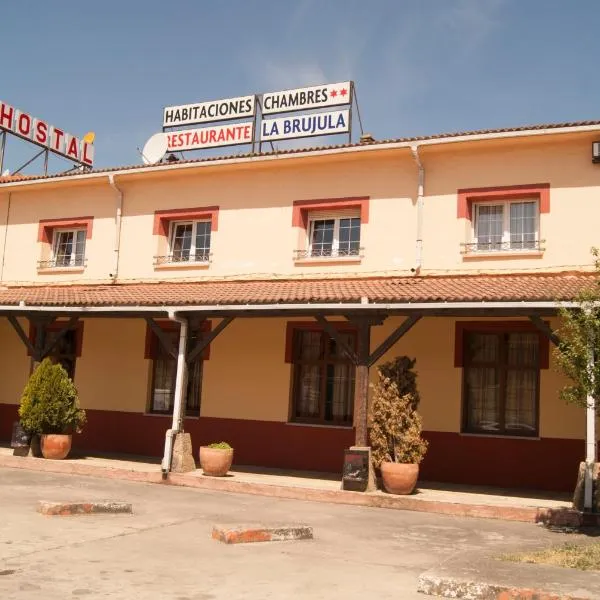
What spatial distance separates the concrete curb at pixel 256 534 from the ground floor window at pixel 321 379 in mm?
5617

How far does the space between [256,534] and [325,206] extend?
752 cm

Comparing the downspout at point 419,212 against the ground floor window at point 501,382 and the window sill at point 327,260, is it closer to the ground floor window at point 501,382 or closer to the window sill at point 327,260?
the window sill at point 327,260

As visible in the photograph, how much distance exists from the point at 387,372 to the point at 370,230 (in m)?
3.23

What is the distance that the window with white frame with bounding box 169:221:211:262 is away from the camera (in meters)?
15.2

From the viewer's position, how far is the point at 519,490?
11789 millimetres

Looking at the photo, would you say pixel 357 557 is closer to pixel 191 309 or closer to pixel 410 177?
pixel 191 309

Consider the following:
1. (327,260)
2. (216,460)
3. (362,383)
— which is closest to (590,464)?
(362,383)

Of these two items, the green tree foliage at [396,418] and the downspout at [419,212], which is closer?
the green tree foliage at [396,418]

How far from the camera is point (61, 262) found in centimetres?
1677

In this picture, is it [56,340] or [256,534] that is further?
[56,340]

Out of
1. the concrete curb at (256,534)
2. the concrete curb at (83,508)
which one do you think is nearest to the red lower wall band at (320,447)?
the concrete curb at (83,508)

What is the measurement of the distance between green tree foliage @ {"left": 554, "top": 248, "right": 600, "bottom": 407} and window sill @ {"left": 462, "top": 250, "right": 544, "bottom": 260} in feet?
12.5

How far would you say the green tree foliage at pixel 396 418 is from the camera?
11.0m

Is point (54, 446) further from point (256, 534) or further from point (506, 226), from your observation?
point (506, 226)
